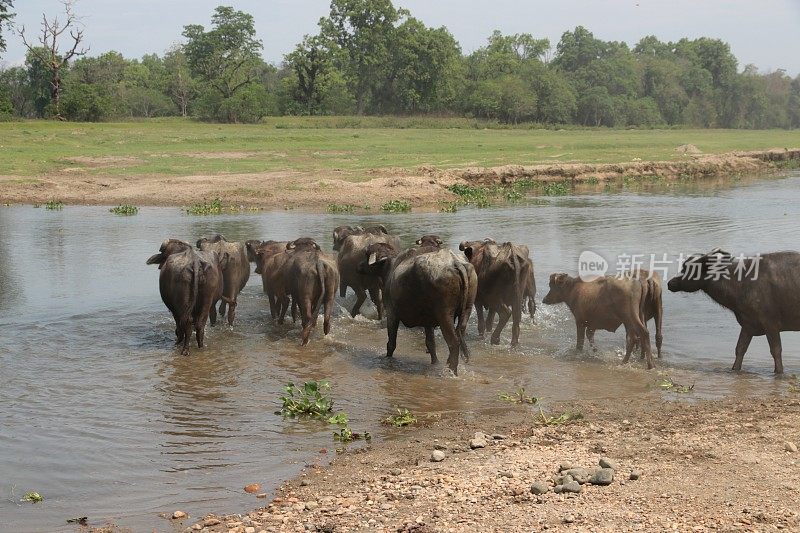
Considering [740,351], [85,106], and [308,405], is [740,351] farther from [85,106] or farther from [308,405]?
[85,106]

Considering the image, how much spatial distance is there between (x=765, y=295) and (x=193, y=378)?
641 cm

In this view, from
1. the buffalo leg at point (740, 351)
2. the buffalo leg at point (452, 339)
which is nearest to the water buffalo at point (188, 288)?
the buffalo leg at point (452, 339)

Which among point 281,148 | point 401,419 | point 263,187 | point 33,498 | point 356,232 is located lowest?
point 33,498

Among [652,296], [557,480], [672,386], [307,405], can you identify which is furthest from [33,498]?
[652,296]

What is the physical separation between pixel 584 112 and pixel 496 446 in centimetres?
8489

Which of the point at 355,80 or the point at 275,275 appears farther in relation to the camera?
the point at 355,80

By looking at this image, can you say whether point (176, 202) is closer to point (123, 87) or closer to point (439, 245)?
point (439, 245)

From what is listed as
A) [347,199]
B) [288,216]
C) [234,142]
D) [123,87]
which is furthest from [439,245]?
[123,87]

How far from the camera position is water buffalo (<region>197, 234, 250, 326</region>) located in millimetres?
12977

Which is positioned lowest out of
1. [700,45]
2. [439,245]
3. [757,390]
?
[757,390]

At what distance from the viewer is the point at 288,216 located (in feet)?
83.0

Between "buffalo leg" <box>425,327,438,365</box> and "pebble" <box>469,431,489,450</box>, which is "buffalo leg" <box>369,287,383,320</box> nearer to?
"buffalo leg" <box>425,327,438,365</box>

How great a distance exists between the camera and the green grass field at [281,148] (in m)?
34.5

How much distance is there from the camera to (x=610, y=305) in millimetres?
11266
